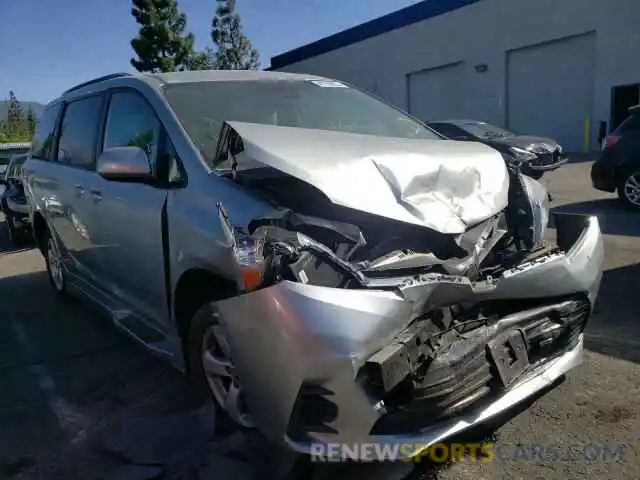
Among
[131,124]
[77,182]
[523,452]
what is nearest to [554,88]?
[77,182]

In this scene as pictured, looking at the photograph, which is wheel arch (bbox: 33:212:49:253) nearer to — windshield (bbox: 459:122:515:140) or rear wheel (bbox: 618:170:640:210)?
rear wheel (bbox: 618:170:640:210)

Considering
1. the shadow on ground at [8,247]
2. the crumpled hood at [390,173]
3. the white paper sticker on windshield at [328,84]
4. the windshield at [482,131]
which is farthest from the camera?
the windshield at [482,131]

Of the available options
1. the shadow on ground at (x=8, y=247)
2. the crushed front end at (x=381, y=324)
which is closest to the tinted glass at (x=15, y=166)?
the shadow on ground at (x=8, y=247)

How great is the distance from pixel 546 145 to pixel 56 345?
11.2 metres

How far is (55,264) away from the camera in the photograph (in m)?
5.73

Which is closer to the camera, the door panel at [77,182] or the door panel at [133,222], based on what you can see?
the door panel at [133,222]

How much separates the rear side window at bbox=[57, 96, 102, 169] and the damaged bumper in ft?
8.12

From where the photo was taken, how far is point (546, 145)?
12836mm

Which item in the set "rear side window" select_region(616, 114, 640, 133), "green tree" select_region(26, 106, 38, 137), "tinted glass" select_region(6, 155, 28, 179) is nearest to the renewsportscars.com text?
"rear side window" select_region(616, 114, 640, 133)

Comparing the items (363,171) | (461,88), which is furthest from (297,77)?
(461,88)

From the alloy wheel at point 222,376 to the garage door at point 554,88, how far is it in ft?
67.6

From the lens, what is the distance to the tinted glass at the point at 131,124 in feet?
10.9

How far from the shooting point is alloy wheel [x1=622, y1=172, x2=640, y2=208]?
341 inches

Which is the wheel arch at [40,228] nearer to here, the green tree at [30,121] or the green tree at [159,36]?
the green tree at [159,36]
